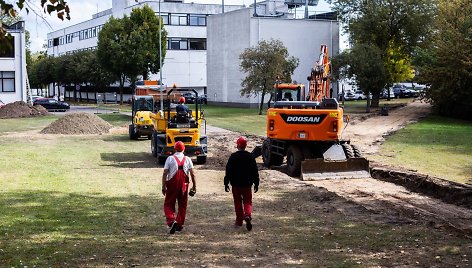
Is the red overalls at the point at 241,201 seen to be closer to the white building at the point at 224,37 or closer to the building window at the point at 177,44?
the white building at the point at 224,37

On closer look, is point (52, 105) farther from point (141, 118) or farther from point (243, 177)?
point (243, 177)

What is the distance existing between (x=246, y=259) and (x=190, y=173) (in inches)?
103

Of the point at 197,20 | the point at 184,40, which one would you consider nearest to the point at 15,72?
the point at 184,40

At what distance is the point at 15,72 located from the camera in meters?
66.2

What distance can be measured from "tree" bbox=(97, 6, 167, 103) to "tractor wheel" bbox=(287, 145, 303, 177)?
56.5 metres

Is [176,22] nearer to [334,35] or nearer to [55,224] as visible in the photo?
[334,35]

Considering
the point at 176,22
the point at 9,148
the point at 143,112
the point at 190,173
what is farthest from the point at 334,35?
the point at 190,173

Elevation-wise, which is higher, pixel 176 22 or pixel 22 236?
pixel 176 22

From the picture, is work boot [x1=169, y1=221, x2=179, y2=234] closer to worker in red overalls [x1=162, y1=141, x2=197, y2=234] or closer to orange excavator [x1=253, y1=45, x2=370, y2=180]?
worker in red overalls [x1=162, y1=141, x2=197, y2=234]

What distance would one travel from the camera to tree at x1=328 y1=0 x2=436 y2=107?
60625 millimetres

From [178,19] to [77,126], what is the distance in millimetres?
54478

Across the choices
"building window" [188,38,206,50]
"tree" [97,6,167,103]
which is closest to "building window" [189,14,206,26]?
"building window" [188,38,206,50]

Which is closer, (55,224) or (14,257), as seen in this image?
(14,257)

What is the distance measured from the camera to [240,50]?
2781 inches
